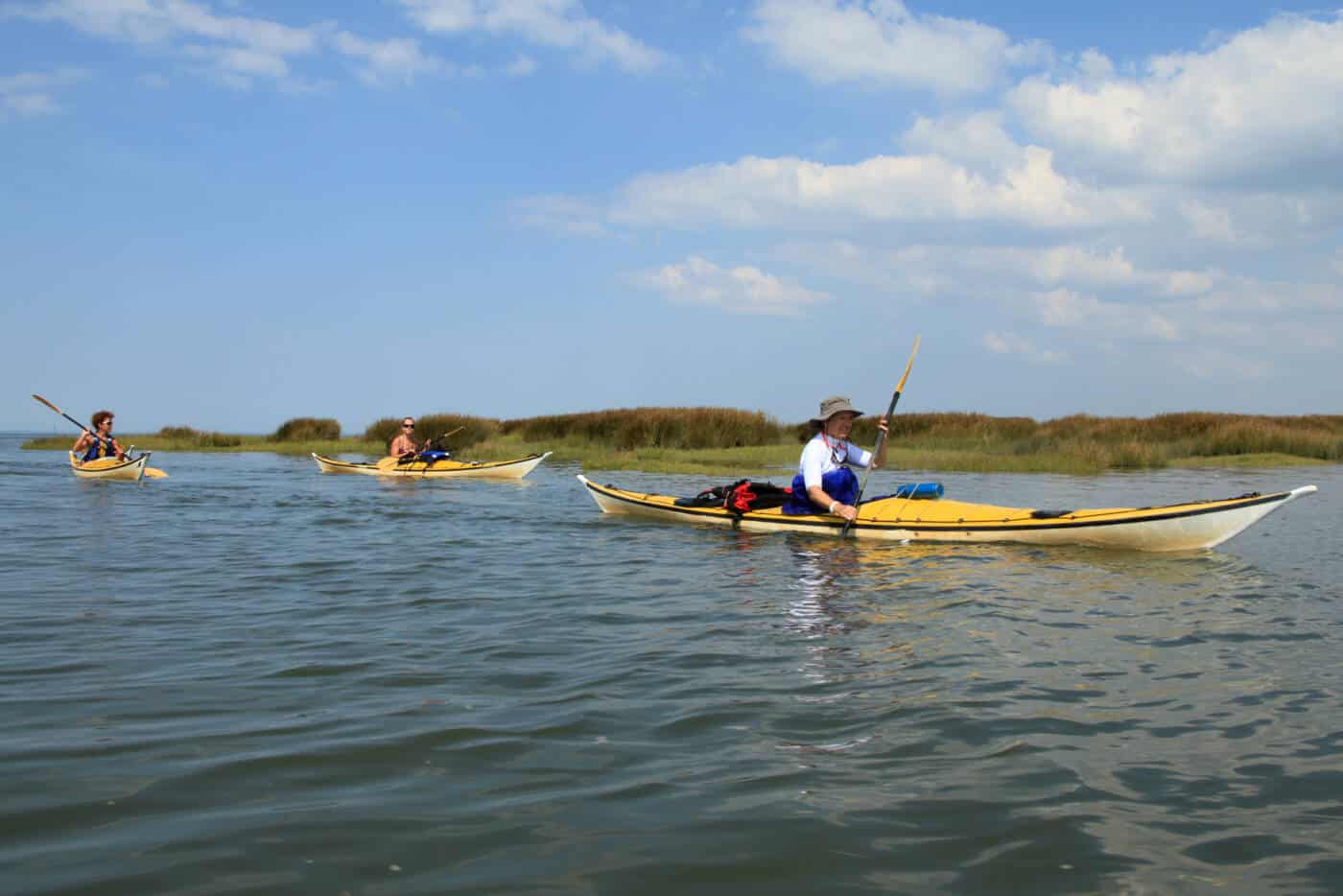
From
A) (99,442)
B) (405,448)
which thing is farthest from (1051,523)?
(99,442)

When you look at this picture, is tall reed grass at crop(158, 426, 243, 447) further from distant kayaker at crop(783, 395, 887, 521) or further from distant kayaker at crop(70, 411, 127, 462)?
distant kayaker at crop(783, 395, 887, 521)

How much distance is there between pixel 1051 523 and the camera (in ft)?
28.6

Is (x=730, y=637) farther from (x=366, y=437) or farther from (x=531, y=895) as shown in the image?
(x=366, y=437)

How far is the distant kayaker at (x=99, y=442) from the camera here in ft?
60.1

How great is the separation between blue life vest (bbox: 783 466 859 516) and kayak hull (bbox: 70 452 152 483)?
533 inches

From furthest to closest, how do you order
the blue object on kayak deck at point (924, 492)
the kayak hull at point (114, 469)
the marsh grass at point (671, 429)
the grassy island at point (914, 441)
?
the marsh grass at point (671, 429), the grassy island at point (914, 441), the kayak hull at point (114, 469), the blue object on kayak deck at point (924, 492)

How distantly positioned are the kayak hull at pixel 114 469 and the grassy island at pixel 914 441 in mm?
7839

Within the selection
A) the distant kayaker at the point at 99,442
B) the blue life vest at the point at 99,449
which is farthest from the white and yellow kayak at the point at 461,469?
the blue life vest at the point at 99,449

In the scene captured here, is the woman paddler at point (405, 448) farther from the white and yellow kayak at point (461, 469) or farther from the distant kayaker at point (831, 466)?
the distant kayaker at point (831, 466)

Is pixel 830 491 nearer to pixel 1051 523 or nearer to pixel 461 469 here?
pixel 1051 523

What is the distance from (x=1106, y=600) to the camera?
668cm

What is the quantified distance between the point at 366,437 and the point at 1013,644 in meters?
32.9

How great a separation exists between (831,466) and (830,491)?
26 centimetres

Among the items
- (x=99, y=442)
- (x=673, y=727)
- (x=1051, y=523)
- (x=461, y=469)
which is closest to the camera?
(x=673, y=727)
